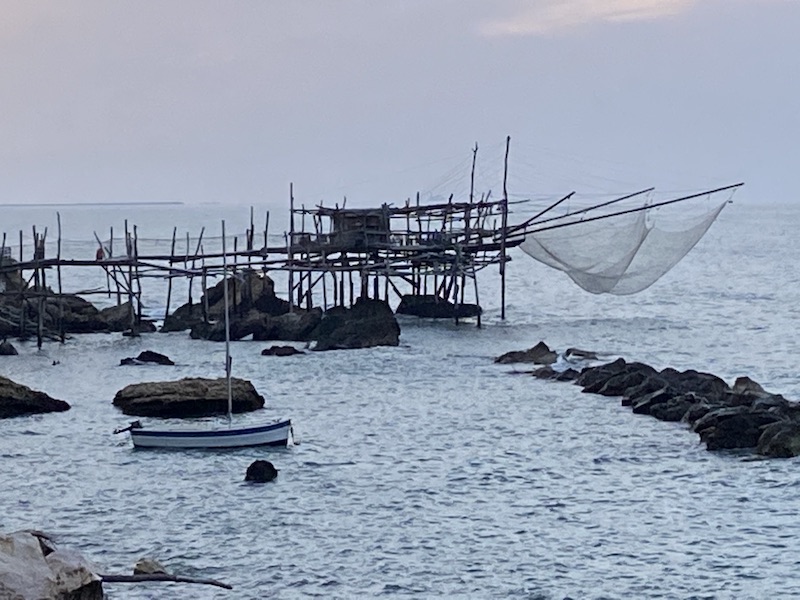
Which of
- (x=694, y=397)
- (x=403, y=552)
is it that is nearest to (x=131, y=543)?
(x=403, y=552)

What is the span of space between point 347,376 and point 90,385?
688 centimetres

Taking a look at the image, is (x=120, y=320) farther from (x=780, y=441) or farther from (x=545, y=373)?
(x=780, y=441)

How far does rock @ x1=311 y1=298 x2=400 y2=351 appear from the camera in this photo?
41.0 meters

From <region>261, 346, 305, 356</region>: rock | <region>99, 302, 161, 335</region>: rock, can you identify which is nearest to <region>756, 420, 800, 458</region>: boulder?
<region>261, 346, 305, 356</region>: rock

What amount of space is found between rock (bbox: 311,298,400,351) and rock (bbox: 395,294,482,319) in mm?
6026

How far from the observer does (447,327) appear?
46625mm

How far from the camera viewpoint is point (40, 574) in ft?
43.0

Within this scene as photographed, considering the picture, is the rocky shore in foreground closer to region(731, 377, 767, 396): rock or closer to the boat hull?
region(731, 377, 767, 396): rock

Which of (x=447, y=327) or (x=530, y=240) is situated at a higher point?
(x=530, y=240)

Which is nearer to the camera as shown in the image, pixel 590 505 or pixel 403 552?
pixel 403 552

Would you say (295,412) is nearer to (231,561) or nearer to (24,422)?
(24,422)

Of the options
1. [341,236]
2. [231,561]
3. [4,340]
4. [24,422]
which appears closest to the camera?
[231,561]

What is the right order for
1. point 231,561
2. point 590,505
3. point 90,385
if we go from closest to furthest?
point 231,561, point 590,505, point 90,385

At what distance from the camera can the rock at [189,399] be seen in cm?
2839
